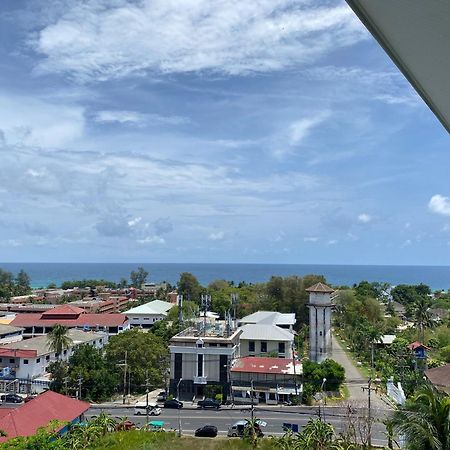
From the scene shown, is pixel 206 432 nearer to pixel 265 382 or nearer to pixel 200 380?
pixel 200 380

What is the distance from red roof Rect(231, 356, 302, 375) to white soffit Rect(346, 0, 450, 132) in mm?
23357

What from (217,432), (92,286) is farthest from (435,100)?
(92,286)

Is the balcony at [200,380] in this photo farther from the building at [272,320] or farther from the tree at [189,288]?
the tree at [189,288]

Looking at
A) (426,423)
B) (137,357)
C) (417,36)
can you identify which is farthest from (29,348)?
(417,36)

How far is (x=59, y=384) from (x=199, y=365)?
710 centimetres

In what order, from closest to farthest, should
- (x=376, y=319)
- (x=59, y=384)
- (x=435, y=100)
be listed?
1. (x=435, y=100)
2. (x=59, y=384)
3. (x=376, y=319)

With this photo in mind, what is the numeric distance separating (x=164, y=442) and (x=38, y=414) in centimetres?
437

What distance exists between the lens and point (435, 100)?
2.46 metres

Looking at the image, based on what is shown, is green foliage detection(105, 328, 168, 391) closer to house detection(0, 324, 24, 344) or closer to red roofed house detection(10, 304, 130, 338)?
house detection(0, 324, 24, 344)

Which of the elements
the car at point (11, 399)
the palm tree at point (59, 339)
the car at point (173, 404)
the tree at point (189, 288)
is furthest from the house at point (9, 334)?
the tree at point (189, 288)

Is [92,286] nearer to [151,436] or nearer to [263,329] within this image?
[263,329]

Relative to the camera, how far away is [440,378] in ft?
69.1

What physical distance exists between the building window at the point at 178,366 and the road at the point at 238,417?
224cm

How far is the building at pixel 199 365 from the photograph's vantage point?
24.1 meters
